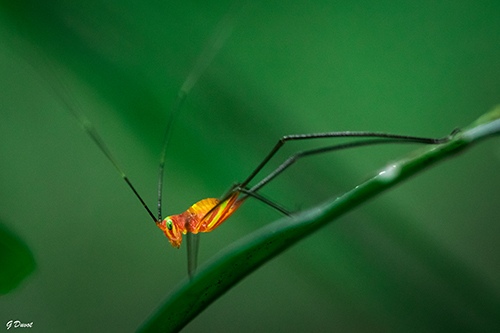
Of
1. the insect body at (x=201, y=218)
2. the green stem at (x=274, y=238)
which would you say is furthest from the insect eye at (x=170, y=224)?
the green stem at (x=274, y=238)

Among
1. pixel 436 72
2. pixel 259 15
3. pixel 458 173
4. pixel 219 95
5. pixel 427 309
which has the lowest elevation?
pixel 427 309

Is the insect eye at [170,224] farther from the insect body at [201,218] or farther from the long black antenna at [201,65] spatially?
Result: the long black antenna at [201,65]

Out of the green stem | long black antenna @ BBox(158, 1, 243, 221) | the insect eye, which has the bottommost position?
the green stem

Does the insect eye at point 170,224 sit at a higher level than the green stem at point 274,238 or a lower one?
higher

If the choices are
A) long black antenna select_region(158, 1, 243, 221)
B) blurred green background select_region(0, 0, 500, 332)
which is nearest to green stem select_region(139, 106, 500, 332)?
blurred green background select_region(0, 0, 500, 332)

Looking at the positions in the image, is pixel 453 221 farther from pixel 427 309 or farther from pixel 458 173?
pixel 427 309

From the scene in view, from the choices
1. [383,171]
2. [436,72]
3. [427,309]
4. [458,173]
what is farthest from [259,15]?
[383,171]

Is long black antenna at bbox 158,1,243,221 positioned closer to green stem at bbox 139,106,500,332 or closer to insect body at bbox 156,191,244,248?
insect body at bbox 156,191,244,248

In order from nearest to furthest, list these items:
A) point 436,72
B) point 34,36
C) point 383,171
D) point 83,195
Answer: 1. point 383,171
2. point 34,36
3. point 436,72
4. point 83,195
